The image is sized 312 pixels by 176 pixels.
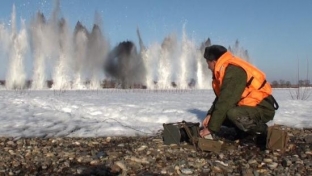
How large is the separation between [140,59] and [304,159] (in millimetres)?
43148

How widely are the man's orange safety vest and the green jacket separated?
10cm

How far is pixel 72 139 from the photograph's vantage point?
5.43m

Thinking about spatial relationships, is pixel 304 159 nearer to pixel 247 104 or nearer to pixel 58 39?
pixel 247 104

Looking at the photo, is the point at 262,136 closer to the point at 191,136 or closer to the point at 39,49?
the point at 191,136

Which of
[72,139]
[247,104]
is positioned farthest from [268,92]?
[72,139]

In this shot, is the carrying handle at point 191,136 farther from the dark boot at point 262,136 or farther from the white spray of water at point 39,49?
the white spray of water at point 39,49

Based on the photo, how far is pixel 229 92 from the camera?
184 inches

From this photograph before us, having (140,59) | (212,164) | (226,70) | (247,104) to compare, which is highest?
(140,59)

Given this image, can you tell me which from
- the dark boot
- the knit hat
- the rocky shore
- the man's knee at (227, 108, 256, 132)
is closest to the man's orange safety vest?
the knit hat

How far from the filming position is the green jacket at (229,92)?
467cm

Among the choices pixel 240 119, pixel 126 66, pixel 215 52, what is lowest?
pixel 240 119

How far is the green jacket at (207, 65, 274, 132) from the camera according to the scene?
467cm

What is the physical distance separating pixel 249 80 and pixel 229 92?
41 cm

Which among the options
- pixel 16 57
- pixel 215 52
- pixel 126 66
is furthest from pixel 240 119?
pixel 126 66
